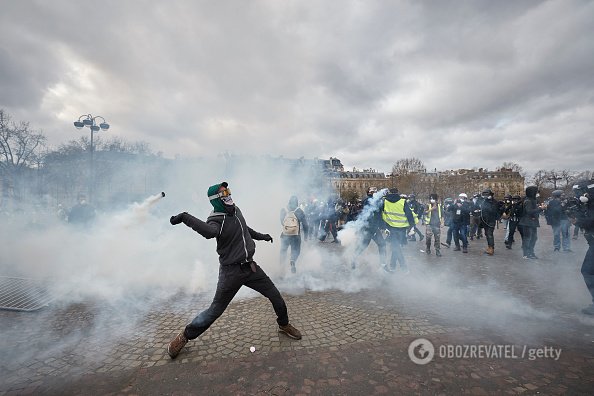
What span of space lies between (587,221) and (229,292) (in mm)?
4977

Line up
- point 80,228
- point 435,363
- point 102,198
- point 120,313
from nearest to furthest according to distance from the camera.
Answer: point 435,363
point 120,313
point 80,228
point 102,198

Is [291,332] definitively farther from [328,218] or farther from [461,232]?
[328,218]

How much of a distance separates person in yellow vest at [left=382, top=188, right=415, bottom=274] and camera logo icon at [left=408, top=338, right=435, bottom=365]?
3.19 meters

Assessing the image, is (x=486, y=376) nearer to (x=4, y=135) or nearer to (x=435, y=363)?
(x=435, y=363)

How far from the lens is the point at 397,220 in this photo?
6.23 m

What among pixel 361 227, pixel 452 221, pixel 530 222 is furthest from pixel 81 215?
pixel 530 222

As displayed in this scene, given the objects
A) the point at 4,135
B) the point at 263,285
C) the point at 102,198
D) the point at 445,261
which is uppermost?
the point at 4,135

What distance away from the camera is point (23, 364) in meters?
2.82

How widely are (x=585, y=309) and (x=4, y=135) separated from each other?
25.1 m

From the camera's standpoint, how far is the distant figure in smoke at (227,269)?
2.96 meters

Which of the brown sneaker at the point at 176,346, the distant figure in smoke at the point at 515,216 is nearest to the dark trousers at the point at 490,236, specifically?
the distant figure in smoke at the point at 515,216

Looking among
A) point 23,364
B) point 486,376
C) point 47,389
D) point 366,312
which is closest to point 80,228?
point 23,364

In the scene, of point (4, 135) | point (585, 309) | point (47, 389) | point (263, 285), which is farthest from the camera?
point (4, 135)

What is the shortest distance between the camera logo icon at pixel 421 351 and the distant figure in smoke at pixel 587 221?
2484mm
